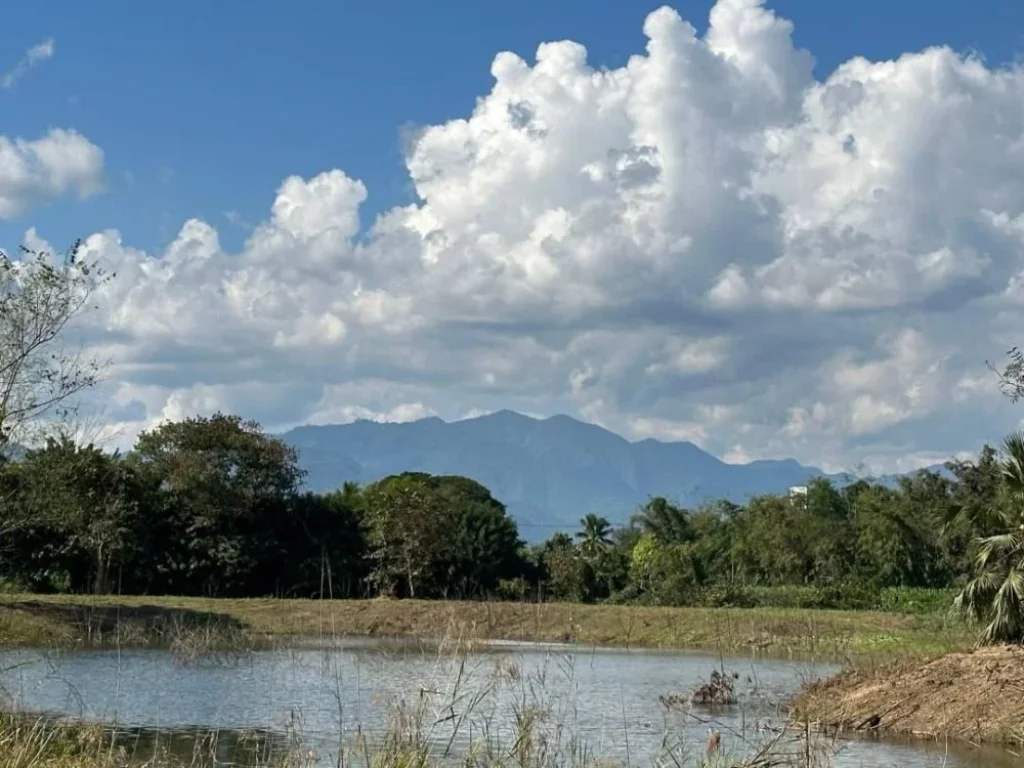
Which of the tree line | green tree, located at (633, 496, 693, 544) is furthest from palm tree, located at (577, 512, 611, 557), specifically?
the tree line

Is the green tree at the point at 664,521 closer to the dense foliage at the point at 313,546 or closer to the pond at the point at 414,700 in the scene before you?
the dense foliage at the point at 313,546

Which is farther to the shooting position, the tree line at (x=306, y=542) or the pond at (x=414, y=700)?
the tree line at (x=306, y=542)

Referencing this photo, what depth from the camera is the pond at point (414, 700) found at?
15.8m

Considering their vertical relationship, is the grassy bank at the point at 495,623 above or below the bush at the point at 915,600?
below

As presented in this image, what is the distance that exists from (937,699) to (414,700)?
11.3m

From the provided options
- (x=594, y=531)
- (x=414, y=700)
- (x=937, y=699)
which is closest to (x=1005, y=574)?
(x=937, y=699)

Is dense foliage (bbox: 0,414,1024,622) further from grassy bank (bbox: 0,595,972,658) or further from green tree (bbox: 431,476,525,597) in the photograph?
grassy bank (bbox: 0,595,972,658)

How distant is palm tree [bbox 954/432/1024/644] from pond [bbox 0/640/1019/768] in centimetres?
442

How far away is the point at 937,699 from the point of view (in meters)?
23.9

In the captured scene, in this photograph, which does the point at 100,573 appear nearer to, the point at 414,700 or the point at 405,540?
the point at 405,540

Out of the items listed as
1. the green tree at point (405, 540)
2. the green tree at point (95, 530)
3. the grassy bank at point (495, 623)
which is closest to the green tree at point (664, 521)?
the green tree at point (405, 540)

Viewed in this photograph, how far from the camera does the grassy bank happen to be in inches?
1591

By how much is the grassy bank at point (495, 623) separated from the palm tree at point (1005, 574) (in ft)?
35.0

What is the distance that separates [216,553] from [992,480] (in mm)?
39559
